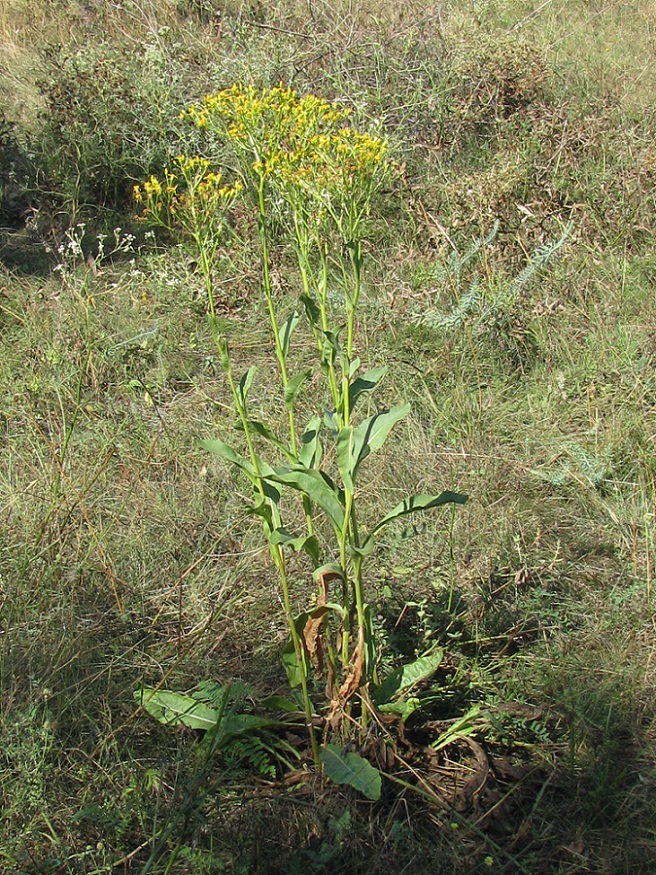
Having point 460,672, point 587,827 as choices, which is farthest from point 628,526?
point 587,827

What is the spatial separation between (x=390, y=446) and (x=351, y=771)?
1.60 m

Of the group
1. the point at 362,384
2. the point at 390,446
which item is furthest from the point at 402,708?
the point at 390,446

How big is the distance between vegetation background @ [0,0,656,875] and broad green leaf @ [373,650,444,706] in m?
0.20

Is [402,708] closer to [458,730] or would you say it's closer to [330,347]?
[458,730]

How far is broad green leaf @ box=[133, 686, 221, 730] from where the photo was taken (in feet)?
7.77

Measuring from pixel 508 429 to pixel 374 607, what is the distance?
47.7 inches

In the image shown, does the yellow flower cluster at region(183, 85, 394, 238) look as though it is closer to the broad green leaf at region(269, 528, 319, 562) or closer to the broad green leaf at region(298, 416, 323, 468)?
the broad green leaf at region(298, 416, 323, 468)

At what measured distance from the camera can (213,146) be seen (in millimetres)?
4965

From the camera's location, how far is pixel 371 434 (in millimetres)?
2227

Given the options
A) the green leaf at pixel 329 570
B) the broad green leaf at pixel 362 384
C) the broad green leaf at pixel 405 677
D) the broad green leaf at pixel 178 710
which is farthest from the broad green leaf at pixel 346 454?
the broad green leaf at pixel 178 710

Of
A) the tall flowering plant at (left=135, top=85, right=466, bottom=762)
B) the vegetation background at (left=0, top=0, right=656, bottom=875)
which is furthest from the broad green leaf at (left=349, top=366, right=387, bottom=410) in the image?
the vegetation background at (left=0, top=0, right=656, bottom=875)

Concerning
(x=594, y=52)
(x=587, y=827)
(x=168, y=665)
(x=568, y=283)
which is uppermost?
(x=594, y=52)

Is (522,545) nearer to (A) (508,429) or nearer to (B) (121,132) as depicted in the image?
(A) (508,429)

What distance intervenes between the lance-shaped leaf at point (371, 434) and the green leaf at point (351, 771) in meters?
0.68
